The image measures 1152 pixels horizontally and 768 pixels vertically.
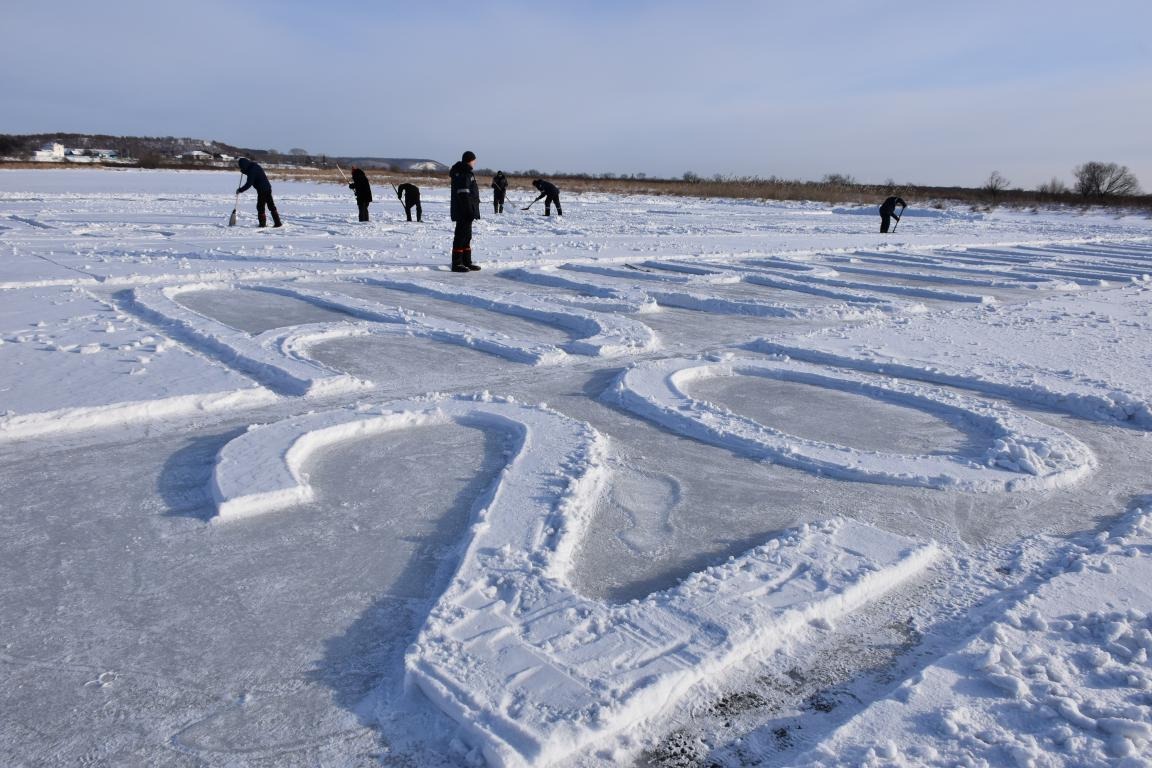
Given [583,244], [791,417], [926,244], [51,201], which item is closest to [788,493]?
[791,417]

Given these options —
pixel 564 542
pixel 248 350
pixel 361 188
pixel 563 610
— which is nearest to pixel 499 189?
pixel 361 188

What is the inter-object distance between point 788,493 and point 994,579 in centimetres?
97

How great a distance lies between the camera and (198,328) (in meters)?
6.52

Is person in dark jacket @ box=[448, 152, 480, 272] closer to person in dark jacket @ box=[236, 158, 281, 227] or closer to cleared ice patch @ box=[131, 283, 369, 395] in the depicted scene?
cleared ice patch @ box=[131, 283, 369, 395]

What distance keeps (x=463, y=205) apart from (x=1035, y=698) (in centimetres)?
938

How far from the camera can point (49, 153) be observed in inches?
3398

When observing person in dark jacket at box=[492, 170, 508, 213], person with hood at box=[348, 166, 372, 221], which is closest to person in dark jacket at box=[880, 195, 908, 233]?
person in dark jacket at box=[492, 170, 508, 213]

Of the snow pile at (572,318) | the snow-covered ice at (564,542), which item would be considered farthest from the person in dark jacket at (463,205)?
the snow-covered ice at (564,542)

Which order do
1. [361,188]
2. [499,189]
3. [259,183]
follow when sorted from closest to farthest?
[259,183], [361,188], [499,189]

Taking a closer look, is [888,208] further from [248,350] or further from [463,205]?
[248,350]

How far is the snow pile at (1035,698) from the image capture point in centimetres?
199

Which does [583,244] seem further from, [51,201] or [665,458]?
[51,201]

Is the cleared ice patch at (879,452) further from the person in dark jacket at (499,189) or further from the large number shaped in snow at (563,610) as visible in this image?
the person in dark jacket at (499,189)

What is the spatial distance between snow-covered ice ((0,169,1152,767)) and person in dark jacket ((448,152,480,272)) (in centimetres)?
332
